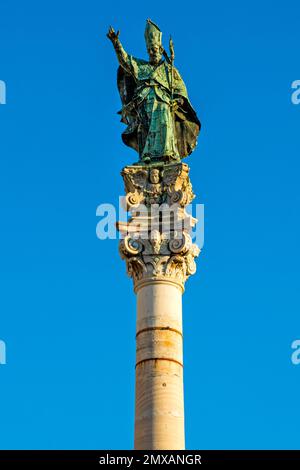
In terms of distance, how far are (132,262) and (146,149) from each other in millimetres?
3407

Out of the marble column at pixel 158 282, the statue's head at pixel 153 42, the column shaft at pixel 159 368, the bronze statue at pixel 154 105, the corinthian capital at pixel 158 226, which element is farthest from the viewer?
the statue's head at pixel 153 42

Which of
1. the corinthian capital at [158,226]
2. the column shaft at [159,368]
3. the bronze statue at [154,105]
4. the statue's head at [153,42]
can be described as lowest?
the column shaft at [159,368]

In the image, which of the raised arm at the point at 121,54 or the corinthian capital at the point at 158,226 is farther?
the raised arm at the point at 121,54

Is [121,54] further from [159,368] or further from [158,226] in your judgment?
[159,368]

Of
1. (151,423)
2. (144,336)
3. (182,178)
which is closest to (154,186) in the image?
(182,178)

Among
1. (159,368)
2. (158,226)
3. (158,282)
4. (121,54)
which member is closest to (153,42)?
(121,54)

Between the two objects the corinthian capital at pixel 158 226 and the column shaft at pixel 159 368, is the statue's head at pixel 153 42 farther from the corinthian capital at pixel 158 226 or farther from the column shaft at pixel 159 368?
the column shaft at pixel 159 368

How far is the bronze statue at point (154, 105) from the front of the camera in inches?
1050

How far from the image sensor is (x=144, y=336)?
23297mm

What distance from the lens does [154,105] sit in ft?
88.5

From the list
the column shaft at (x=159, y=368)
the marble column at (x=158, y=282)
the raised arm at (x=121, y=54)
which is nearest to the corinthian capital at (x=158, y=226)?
the marble column at (x=158, y=282)

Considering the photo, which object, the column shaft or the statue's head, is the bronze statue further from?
the column shaft
